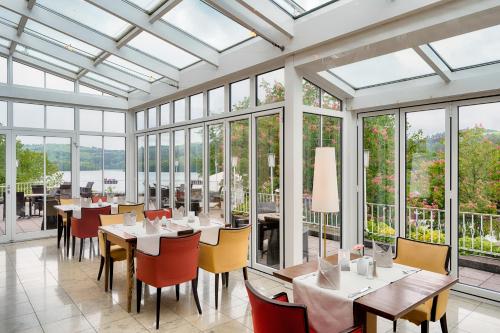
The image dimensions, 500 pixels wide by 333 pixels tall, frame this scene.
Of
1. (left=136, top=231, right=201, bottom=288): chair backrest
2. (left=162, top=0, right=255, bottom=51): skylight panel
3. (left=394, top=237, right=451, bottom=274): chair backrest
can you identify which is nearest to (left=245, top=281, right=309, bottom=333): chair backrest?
(left=136, top=231, right=201, bottom=288): chair backrest

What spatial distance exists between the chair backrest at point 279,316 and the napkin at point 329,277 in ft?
1.91

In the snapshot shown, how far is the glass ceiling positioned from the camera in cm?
404

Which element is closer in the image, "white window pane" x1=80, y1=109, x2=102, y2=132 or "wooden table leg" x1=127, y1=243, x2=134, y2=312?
"wooden table leg" x1=127, y1=243, x2=134, y2=312

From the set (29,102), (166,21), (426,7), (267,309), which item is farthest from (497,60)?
(29,102)

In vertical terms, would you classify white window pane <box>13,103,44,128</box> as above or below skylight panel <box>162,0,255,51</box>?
below

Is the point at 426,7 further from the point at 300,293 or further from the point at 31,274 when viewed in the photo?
the point at 31,274

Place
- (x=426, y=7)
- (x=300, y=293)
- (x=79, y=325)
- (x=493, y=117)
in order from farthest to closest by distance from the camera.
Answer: (x=493, y=117) < (x=79, y=325) < (x=426, y=7) < (x=300, y=293)

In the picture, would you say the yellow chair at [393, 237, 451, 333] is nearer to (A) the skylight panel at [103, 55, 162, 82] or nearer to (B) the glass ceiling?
(B) the glass ceiling

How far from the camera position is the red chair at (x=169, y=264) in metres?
3.46

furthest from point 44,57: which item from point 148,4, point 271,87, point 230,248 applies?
point 230,248

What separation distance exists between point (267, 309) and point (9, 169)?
7.51 meters

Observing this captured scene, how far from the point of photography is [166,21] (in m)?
5.01

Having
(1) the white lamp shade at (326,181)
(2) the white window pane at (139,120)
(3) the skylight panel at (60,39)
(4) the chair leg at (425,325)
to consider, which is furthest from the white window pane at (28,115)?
(4) the chair leg at (425,325)

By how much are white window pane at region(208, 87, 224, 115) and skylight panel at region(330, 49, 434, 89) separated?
1969 millimetres
